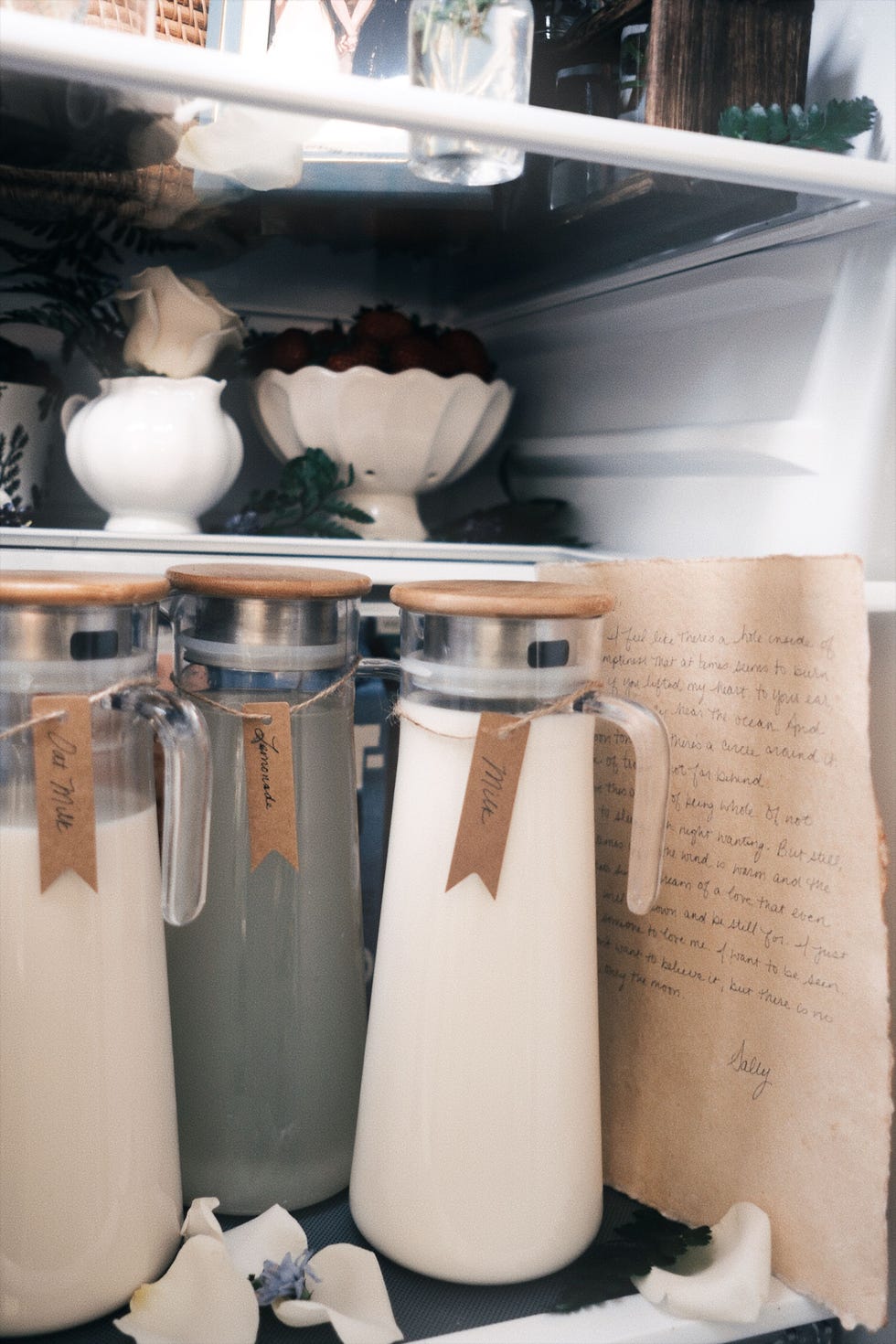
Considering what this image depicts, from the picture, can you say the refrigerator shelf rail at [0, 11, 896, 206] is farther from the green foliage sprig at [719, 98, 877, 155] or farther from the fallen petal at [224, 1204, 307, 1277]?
the fallen petal at [224, 1204, 307, 1277]

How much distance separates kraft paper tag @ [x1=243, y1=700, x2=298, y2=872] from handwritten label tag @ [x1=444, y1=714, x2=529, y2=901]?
0.11m

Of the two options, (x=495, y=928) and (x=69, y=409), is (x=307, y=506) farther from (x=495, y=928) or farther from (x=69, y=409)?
(x=495, y=928)

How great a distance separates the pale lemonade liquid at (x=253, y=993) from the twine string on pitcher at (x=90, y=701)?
0.25 feet

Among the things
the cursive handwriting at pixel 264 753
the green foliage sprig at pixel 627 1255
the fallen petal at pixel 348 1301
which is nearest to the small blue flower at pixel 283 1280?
the fallen petal at pixel 348 1301

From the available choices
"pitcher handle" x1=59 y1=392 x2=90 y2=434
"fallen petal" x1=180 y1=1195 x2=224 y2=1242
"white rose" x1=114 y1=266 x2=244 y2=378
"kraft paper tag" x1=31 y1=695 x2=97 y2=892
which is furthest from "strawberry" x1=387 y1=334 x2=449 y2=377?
"fallen petal" x1=180 y1=1195 x2=224 y2=1242

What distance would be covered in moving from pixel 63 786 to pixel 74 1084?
0.48 feet

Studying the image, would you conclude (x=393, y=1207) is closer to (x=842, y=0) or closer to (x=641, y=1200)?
(x=641, y=1200)

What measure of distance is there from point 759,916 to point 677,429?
40 cm

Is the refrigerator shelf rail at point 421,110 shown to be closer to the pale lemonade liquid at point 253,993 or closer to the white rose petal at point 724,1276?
the pale lemonade liquid at point 253,993

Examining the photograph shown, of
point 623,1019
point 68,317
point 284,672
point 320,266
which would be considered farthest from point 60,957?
point 320,266

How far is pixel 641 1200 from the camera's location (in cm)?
67

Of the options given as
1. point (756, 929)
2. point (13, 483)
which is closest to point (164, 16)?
point (13, 483)

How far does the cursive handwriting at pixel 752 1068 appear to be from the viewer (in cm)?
62

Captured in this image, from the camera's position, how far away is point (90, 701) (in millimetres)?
516
